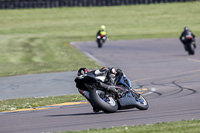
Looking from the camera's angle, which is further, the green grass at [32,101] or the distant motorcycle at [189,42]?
the distant motorcycle at [189,42]

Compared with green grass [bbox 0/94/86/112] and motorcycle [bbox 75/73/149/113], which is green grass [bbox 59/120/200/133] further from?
green grass [bbox 0/94/86/112]

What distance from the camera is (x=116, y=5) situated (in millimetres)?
62812

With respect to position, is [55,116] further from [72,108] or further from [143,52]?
[143,52]

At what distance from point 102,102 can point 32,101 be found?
4196 millimetres

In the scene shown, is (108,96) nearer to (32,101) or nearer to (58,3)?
(32,101)

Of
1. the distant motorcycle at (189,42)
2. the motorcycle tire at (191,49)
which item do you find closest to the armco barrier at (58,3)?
the distant motorcycle at (189,42)

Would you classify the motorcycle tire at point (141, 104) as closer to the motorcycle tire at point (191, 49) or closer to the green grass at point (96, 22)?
the motorcycle tire at point (191, 49)

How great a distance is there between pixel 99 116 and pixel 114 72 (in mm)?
1061

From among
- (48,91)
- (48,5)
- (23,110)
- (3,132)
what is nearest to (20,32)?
(48,5)

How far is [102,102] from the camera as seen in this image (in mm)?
10375

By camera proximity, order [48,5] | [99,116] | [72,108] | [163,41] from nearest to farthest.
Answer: [99,116] < [72,108] < [163,41] < [48,5]

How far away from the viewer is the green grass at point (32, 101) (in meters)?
13.1

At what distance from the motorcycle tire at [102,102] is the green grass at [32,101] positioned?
3.21 metres

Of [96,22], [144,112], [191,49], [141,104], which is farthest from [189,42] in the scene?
[96,22]
